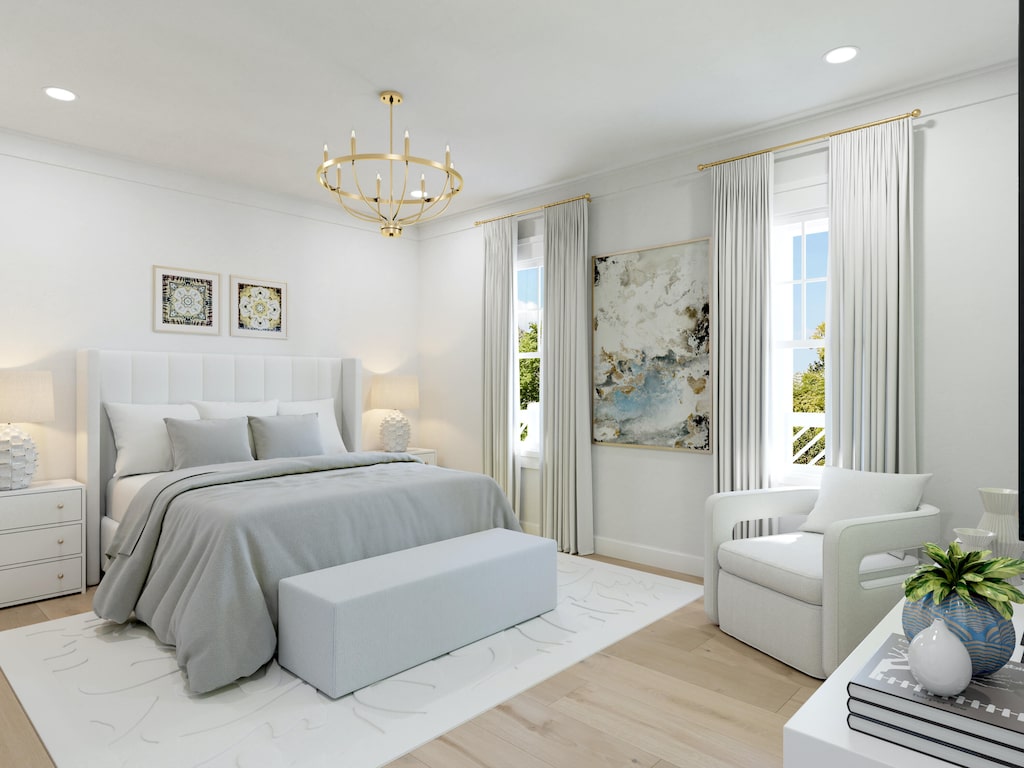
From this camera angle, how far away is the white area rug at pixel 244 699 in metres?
2.11

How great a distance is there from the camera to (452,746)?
2.15 meters

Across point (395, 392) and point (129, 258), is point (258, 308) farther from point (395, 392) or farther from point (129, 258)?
point (395, 392)

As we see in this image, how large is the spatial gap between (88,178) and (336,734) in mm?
3728

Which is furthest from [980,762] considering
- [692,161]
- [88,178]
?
[88,178]

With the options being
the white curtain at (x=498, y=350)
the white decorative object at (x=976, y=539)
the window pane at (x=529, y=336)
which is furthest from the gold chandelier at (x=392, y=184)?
the white decorative object at (x=976, y=539)

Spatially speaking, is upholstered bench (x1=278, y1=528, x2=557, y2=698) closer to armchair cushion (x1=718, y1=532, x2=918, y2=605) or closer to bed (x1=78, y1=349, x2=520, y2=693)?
bed (x1=78, y1=349, x2=520, y2=693)

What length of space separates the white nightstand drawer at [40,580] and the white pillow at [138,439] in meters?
0.57

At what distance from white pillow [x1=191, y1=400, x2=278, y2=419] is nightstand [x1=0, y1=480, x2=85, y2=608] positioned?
0.82 meters

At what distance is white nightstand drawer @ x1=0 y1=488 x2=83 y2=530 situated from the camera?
344 cm

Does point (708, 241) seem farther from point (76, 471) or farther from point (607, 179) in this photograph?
point (76, 471)

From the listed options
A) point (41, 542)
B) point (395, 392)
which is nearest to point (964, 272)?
point (395, 392)

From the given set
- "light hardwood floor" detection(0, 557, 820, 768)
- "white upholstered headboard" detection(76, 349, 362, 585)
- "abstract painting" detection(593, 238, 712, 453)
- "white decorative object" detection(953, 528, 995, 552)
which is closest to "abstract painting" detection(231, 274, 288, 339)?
"white upholstered headboard" detection(76, 349, 362, 585)

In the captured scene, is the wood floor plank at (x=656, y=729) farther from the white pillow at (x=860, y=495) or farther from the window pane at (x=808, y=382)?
the window pane at (x=808, y=382)

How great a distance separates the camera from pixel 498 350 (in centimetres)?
512
